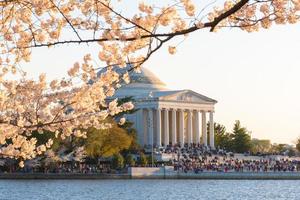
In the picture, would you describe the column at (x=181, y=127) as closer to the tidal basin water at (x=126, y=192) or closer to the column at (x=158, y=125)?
the column at (x=158, y=125)

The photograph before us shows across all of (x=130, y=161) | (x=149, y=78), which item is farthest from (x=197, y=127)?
(x=130, y=161)

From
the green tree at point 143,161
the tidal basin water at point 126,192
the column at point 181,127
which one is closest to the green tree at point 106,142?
the green tree at point 143,161

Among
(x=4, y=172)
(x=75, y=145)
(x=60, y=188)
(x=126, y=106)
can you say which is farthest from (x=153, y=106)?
(x=126, y=106)

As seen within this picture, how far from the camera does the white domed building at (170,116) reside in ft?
484

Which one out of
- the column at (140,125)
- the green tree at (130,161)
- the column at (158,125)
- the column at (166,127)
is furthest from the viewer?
the column at (140,125)

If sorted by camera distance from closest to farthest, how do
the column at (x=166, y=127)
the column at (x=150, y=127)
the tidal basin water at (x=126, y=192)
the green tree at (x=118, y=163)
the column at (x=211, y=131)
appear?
the tidal basin water at (x=126, y=192) → the green tree at (x=118, y=163) → the column at (x=150, y=127) → the column at (x=166, y=127) → the column at (x=211, y=131)

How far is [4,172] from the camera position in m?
97.4

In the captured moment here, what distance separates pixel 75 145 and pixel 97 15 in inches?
3644

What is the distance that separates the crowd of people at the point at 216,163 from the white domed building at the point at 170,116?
64.9 ft

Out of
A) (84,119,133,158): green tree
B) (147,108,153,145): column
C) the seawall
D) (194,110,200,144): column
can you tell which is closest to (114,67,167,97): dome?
(147,108,153,145): column

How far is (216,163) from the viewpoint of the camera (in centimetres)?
10962

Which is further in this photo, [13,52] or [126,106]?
[126,106]

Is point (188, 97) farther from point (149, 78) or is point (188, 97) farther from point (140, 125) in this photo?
point (149, 78)

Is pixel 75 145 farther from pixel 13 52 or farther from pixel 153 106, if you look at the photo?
pixel 13 52
